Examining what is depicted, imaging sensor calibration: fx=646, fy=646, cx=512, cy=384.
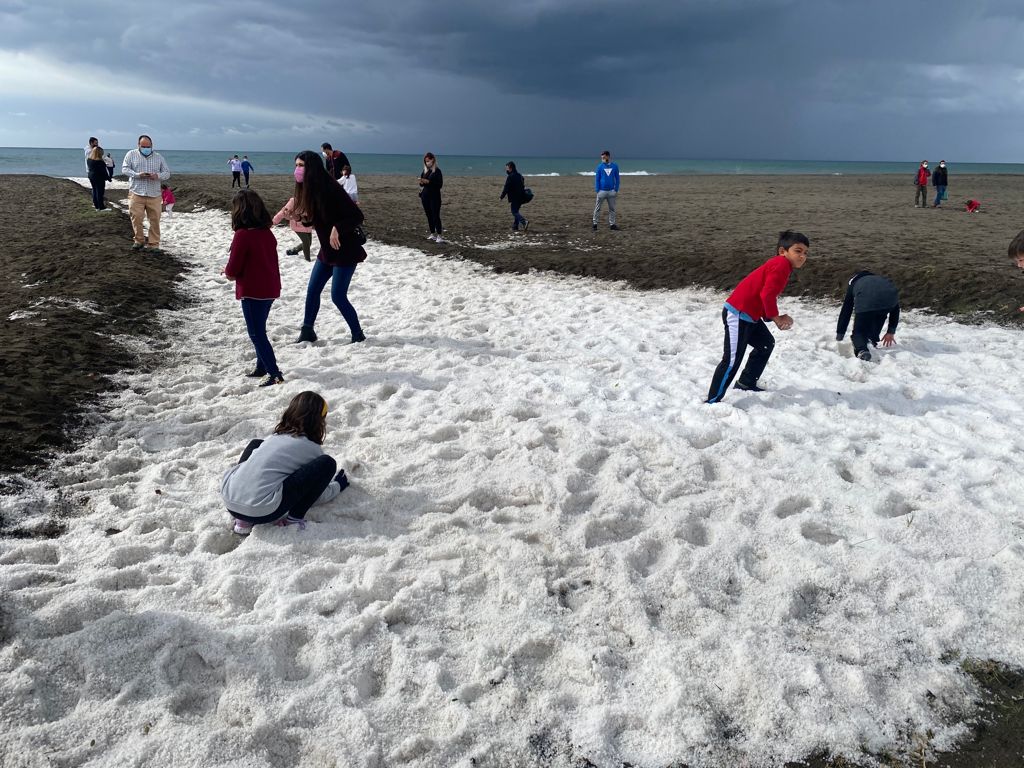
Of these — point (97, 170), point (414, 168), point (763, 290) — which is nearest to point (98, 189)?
point (97, 170)

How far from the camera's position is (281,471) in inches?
157

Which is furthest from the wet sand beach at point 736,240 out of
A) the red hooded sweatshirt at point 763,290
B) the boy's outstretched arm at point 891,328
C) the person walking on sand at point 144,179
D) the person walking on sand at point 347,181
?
the person walking on sand at point 144,179

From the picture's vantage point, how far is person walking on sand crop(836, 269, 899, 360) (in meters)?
6.97

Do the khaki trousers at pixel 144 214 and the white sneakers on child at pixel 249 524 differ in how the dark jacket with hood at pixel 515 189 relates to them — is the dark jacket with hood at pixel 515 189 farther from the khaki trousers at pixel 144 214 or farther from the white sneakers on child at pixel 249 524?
the white sneakers on child at pixel 249 524

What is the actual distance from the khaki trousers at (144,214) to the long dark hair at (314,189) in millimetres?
6890

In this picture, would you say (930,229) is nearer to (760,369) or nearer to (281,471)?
(760,369)

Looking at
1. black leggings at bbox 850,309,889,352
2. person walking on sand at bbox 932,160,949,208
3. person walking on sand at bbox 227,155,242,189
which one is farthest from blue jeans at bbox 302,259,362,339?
person walking on sand at bbox 227,155,242,189

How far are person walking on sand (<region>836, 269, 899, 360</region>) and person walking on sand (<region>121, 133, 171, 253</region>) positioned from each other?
1085 centimetres

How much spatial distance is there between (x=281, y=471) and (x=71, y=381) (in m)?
3.47

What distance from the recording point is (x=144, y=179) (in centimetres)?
1133

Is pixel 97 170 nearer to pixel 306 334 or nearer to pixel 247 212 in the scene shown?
pixel 306 334

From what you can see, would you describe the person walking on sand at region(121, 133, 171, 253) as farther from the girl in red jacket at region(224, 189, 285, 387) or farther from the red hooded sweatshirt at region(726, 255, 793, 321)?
the red hooded sweatshirt at region(726, 255, 793, 321)

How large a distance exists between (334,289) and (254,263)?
49.2 inches

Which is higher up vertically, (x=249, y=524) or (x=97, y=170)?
(x=97, y=170)
